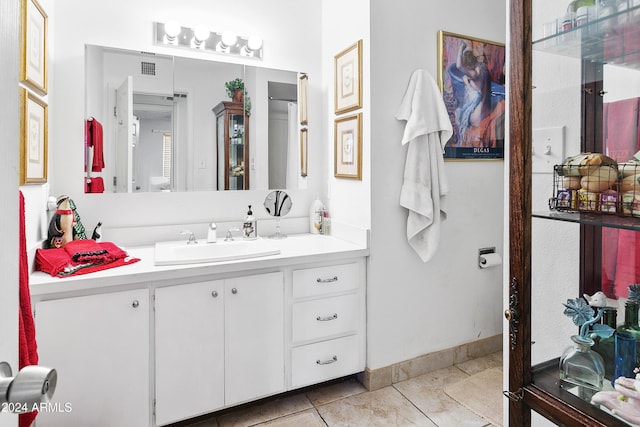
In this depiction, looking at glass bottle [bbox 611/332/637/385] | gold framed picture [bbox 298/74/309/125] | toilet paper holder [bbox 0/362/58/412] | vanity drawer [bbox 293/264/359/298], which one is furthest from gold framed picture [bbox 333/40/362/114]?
toilet paper holder [bbox 0/362/58/412]

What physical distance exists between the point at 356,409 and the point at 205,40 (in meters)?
2.33

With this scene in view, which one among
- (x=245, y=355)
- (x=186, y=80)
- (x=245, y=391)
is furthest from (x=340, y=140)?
(x=245, y=391)

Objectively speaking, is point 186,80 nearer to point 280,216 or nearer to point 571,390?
point 280,216

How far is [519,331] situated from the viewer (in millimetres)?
966

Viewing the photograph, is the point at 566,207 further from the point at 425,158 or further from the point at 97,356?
A: the point at 97,356

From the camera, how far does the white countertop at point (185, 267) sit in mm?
1576

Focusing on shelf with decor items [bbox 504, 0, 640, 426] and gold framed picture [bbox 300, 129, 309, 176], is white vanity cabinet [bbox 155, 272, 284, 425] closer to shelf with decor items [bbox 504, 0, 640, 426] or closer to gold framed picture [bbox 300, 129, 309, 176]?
gold framed picture [bbox 300, 129, 309, 176]

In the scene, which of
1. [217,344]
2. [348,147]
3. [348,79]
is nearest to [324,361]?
[217,344]

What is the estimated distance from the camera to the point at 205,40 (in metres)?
2.41

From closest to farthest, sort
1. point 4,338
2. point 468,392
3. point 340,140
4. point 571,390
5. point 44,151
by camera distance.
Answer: point 4,338, point 571,390, point 44,151, point 468,392, point 340,140

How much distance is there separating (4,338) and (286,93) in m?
2.28

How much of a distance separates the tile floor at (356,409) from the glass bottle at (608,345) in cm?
133

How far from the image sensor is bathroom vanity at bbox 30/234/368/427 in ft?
5.29

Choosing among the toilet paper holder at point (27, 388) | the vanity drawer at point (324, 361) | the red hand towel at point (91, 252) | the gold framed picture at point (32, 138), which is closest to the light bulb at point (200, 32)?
the gold framed picture at point (32, 138)
